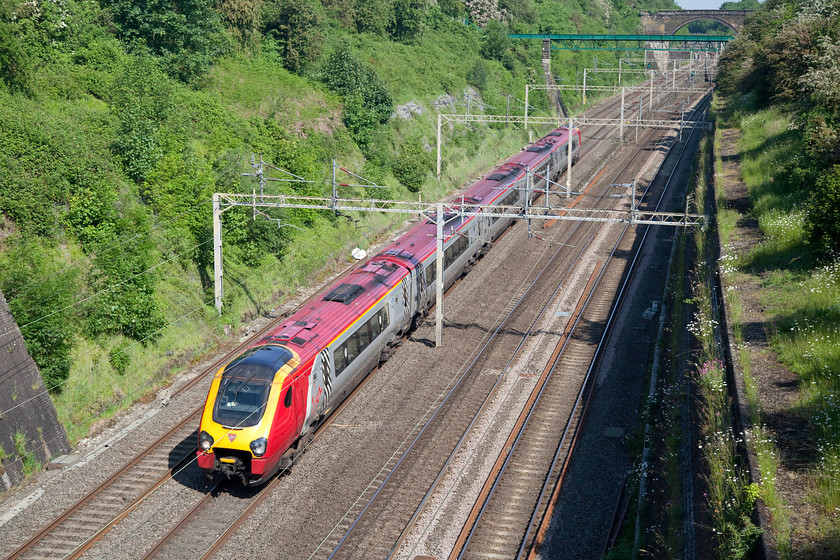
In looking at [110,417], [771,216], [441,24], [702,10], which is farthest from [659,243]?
[702,10]

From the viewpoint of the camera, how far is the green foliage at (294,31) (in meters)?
49.6

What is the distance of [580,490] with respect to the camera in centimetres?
1875

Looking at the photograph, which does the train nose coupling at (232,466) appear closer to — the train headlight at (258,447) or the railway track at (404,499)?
the train headlight at (258,447)

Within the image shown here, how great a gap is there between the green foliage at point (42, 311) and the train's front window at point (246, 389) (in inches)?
242

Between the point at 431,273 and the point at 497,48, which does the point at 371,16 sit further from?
the point at 431,273

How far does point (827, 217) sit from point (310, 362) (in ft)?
52.1

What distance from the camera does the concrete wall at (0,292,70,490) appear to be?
19.2 m

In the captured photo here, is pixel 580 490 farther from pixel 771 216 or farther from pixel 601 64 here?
pixel 601 64

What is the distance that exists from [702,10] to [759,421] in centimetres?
11474

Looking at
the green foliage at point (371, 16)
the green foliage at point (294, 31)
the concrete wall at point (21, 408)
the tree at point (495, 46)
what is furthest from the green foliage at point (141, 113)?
the tree at point (495, 46)

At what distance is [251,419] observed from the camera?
18031 mm

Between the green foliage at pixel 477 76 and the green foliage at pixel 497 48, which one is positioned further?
the green foliage at pixel 497 48

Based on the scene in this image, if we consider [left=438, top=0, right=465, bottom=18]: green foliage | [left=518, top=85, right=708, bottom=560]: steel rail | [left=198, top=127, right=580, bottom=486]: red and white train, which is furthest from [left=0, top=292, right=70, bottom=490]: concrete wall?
[left=438, top=0, right=465, bottom=18]: green foliage

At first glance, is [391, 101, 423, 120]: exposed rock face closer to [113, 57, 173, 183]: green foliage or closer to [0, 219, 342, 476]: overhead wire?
[113, 57, 173, 183]: green foliage
